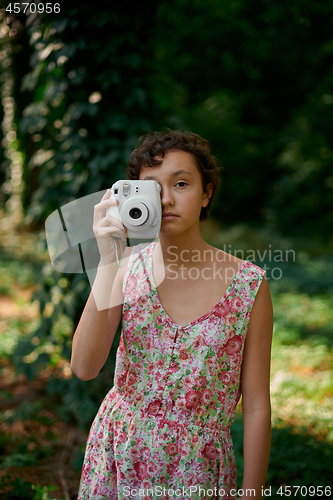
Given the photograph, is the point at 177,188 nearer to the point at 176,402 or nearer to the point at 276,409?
the point at 176,402

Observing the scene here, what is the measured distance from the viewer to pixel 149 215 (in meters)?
1.20

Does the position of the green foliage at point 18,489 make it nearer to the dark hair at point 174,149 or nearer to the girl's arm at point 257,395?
the girl's arm at point 257,395

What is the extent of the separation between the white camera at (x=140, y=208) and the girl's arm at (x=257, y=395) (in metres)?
0.44

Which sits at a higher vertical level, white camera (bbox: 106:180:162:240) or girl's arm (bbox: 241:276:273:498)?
white camera (bbox: 106:180:162:240)

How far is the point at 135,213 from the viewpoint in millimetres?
1214

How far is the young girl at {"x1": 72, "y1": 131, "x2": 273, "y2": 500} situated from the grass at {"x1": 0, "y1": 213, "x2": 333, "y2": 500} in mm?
1008

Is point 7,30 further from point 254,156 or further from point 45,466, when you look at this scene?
point 254,156

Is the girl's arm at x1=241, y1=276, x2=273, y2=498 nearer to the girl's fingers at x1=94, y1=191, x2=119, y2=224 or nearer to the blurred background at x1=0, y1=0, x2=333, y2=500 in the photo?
the girl's fingers at x1=94, y1=191, x2=119, y2=224

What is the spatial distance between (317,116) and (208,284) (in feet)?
28.2

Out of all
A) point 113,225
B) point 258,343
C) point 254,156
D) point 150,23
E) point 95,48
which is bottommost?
point 258,343

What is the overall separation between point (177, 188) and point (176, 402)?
2.31 feet

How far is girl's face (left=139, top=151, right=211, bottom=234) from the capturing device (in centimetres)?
126

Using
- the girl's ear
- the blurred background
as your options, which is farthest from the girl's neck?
the blurred background

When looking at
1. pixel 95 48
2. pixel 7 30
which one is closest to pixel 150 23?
pixel 95 48
